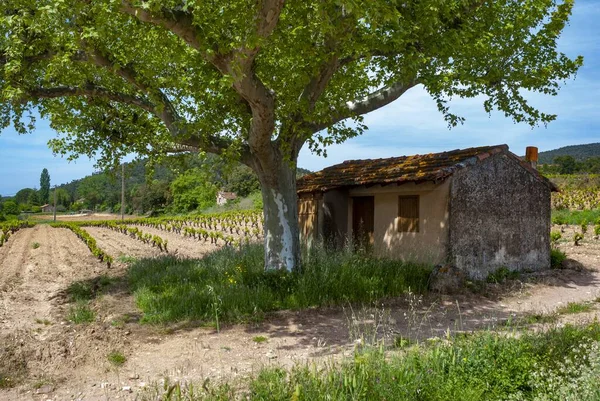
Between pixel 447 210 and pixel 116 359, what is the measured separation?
9510 millimetres

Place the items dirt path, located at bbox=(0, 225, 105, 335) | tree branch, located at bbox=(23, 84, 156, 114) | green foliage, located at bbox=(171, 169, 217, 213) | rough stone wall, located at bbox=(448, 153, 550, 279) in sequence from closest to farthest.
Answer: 1. dirt path, located at bbox=(0, 225, 105, 335)
2. tree branch, located at bbox=(23, 84, 156, 114)
3. rough stone wall, located at bbox=(448, 153, 550, 279)
4. green foliage, located at bbox=(171, 169, 217, 213)

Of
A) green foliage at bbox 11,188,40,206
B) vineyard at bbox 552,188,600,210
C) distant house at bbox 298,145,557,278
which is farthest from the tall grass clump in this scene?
green foliage at bbox 11,188,40,206

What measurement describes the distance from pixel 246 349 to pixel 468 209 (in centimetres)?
851

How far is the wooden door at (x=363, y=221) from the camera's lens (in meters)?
16.7

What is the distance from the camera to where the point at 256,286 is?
11500 millimetres

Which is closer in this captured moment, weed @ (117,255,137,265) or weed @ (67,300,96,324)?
weed @ (67,300,96,324)


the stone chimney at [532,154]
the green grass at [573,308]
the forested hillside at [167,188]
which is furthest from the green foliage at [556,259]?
the forested hillside at [167,188]

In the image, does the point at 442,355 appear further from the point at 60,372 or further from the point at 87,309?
the point at 87,309

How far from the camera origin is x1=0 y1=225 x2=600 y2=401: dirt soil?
6.77 metres

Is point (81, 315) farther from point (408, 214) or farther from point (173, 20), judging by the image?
point (408, 214)

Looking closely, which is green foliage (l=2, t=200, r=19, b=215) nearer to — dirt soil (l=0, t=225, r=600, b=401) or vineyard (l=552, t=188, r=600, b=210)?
dirt soil (l=0, t=225, r=600, b=401)

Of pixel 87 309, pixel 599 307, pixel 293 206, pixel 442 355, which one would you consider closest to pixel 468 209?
pixel 599 307

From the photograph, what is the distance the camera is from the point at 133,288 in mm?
13383

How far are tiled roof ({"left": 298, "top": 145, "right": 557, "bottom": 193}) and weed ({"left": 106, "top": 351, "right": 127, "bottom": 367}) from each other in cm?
904
